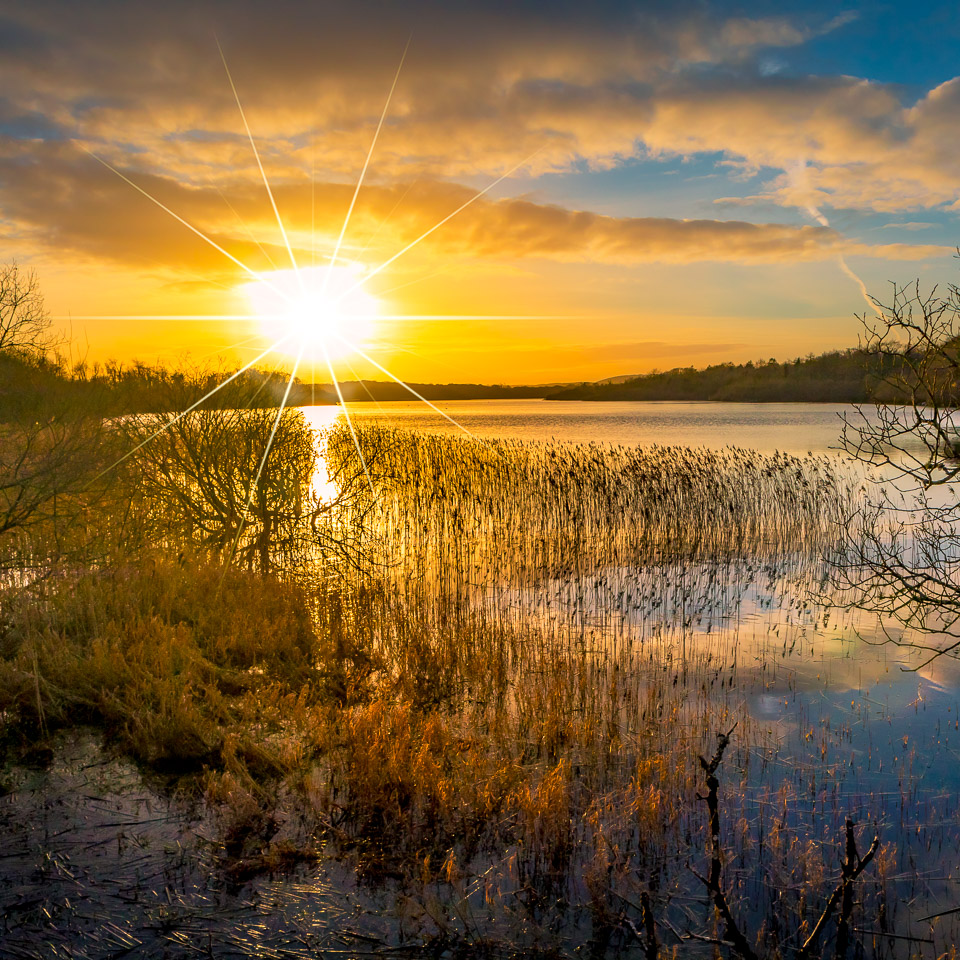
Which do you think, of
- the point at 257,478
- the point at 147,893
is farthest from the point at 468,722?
the point at 257,478

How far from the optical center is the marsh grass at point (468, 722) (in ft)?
15.7

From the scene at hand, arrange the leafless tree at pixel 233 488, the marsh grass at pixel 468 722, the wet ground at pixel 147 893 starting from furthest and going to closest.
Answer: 1. the leafless tree at pixel 233 488
2. the marsh grass at pixel 468 722
3. the wet ground at pixel 147 893

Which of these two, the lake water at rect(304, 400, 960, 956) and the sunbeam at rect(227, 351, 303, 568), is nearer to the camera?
the lake water at rect(304, 400, 960, 956)

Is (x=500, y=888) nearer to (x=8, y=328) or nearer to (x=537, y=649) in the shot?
(x=537, y=649)

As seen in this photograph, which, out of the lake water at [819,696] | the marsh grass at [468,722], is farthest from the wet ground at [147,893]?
the lake water at [819,696]

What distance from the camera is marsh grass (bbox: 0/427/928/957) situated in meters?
4.78

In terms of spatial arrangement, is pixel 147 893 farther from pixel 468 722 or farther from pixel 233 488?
pixel 233 488

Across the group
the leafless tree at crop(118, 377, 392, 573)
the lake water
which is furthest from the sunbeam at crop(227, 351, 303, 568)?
the lake water

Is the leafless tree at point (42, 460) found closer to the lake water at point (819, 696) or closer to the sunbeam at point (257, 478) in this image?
the sunbeam at point (257, 478)

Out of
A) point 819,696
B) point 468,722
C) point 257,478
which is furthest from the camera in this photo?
point 257,478

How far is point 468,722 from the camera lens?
7434mm

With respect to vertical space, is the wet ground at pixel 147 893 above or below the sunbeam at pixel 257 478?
below

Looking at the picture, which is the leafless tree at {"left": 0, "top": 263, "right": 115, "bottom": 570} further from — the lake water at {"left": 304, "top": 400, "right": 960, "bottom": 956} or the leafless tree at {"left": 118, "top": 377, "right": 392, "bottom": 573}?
the lake water at {"left": 304, "top": 400, "right": 960, "bottom": 956}

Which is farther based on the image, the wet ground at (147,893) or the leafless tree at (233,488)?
the leafless tree at (233,488)
